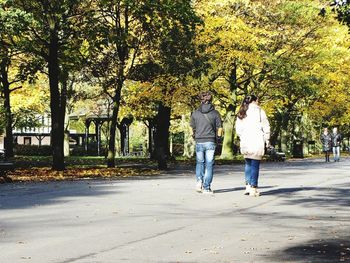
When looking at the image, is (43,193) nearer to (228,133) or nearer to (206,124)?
(206,124)

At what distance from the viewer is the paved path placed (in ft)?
23.9

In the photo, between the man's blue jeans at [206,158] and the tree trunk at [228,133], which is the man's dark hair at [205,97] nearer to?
the man's blue jeans at [206,158]

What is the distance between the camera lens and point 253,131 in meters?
14.2

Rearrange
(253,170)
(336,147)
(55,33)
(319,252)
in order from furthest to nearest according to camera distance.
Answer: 1. (336,147)
2. (55,33)
3. (253,170)
4. (319,252)

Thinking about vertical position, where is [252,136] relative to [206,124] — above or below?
below

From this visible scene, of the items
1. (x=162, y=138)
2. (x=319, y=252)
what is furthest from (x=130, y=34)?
(x=319, y=252)

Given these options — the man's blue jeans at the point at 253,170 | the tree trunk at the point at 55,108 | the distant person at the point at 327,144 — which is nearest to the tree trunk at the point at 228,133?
the distant person at the point at 327,144

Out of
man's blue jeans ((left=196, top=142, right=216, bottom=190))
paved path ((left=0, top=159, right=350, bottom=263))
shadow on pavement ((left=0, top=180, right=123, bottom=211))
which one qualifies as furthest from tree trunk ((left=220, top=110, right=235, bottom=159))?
man's blue jeans ((left=196, top=142, right=216, bottom=190))

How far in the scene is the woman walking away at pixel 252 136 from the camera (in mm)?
13938

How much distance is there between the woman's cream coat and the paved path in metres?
0.95

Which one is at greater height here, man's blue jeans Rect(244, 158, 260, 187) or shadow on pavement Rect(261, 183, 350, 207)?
man's blue jeans Rect(244, 158, 260, 187)

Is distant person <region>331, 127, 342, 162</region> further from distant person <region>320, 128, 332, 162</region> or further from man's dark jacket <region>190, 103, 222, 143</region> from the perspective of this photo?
man's dark jacket <region>190, 103, 222, 143</region>

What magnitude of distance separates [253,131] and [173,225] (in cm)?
502

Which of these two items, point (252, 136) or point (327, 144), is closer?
point (252, 136)
